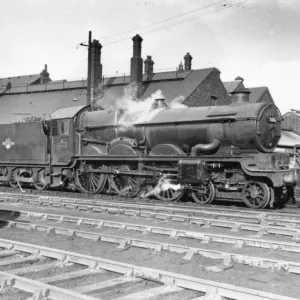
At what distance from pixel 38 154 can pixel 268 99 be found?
135 feet

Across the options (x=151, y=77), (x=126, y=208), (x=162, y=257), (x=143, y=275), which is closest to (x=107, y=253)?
(x=162, y=257)

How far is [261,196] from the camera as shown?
10.4 metres

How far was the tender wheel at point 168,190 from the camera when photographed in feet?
38.2

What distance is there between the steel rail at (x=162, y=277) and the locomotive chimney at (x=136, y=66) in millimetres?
25976

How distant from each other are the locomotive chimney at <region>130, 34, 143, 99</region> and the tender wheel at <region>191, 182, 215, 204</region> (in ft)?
67.4

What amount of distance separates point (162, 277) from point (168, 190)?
770 centimetres

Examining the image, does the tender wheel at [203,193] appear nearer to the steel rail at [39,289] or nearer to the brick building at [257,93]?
the steel rail at [39,289]

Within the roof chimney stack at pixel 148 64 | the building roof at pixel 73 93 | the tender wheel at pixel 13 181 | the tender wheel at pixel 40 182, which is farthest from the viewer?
the roof chimney stack at pixel 148 64

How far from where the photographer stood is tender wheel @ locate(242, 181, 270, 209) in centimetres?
1023

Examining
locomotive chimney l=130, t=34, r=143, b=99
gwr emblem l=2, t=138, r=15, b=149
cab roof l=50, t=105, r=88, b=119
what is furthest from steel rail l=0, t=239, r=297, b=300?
locomotive chimney l=130, t=34, r=143, b=99

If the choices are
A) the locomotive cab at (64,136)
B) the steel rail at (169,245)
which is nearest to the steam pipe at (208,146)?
the steel rail at (169,245)

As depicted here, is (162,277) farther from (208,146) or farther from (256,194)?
(208,146)

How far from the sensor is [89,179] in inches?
543

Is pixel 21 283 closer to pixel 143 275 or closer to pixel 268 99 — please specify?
pixel 143 275
